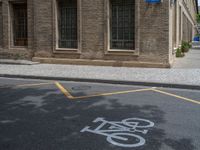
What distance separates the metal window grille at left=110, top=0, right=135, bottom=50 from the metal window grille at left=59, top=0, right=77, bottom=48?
203cm

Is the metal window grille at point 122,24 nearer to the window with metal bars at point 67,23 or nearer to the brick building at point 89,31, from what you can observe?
the brick building at point 89,31

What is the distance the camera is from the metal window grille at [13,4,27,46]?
18016 mm

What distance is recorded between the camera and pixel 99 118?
21.1ft

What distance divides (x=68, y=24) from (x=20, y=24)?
3169 mm

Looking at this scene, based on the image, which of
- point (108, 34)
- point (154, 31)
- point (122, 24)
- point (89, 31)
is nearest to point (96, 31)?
point (89, 31)

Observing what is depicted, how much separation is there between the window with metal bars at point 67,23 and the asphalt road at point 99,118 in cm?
692

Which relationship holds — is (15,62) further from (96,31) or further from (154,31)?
(154,31)

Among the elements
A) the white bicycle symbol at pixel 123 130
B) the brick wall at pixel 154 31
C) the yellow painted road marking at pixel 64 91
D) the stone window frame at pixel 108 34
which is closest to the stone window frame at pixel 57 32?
the stone window frame at pixel 108 34

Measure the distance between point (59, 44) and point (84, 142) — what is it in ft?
40.9

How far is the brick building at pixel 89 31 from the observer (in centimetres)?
1475

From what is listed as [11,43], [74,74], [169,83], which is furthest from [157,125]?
[11,43]

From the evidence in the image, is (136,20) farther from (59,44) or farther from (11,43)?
(11,43)

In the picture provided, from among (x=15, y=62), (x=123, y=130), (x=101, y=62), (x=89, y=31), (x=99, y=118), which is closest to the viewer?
(x=123, y=130)

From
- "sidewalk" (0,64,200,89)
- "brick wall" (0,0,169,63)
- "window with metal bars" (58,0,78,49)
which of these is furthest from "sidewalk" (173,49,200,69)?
"window with metal bars" (58,0,78,49)
